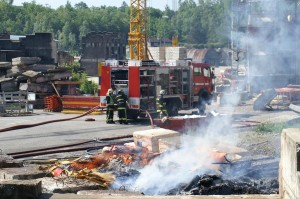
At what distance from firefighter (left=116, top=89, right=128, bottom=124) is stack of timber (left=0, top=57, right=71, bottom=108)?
8.37 metres

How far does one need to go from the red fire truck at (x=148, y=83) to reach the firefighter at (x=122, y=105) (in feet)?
1.30

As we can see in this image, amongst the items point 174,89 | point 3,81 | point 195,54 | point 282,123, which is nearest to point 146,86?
point 174,89

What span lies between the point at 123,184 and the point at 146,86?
11767mm

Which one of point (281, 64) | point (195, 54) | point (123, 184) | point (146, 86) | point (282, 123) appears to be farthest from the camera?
point (195, 54)

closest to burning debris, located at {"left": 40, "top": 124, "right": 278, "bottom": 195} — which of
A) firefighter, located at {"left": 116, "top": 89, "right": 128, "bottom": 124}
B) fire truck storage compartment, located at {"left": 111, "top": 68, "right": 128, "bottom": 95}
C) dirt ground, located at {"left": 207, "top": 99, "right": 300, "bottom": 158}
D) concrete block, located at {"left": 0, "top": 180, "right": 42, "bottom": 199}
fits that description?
dirt ground, located at {"left": 207, "top": 99, "right": 300, "bottom": 158}

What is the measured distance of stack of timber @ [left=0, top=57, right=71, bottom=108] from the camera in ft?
88.4

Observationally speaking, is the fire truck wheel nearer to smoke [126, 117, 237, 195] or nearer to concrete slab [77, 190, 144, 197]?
smoke [126, 117, 237, 195]

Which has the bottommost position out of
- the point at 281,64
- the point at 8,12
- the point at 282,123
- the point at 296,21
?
the point at 282,123

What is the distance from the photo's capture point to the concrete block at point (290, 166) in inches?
219

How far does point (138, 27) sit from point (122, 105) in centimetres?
2864

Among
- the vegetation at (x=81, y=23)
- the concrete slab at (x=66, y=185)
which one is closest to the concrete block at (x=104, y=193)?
the concrete slab at (x=66, y=185)

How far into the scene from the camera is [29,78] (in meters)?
27.1

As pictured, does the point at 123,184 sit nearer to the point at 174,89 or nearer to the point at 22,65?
the point at 174,89

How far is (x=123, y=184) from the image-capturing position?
8.84 metres
